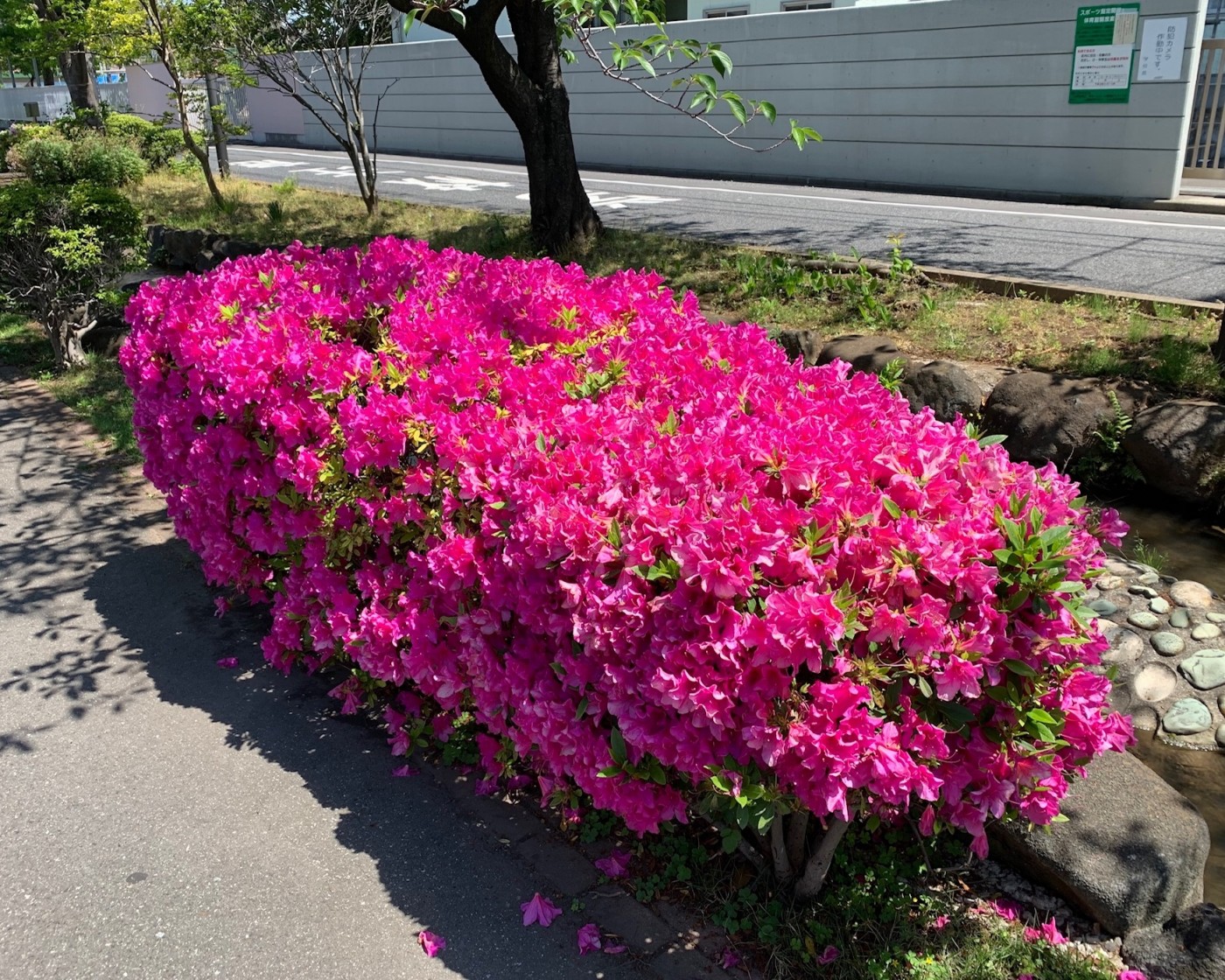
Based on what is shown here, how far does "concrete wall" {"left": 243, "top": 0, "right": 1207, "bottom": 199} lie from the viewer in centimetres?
1406

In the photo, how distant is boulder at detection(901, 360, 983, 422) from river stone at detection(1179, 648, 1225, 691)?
1848 mm

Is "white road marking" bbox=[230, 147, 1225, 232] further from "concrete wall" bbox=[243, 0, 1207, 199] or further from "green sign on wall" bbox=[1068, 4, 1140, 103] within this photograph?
"green sign on wall" bbox=[1068, 4, 1140, 103]

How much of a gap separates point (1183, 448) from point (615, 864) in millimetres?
3821

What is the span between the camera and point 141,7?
14.2m

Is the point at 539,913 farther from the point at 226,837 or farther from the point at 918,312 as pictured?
the point at 918,312

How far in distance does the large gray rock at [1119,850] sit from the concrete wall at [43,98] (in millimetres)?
44258

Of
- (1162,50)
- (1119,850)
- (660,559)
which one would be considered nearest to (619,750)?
(660,559)

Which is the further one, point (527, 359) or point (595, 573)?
point (527, 359)

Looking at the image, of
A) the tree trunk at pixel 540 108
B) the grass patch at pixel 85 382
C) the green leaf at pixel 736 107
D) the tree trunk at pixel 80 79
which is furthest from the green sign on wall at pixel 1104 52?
the tree trunk at pixel 80 79

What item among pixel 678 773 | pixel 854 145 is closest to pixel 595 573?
pixel 678 773

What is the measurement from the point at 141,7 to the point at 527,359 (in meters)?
13.4

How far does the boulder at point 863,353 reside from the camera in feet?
19.7

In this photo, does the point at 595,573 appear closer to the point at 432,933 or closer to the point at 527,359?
the point at 432,933

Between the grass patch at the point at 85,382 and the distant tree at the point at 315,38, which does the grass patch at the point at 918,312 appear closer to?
the distant tree at the point at 315,38
